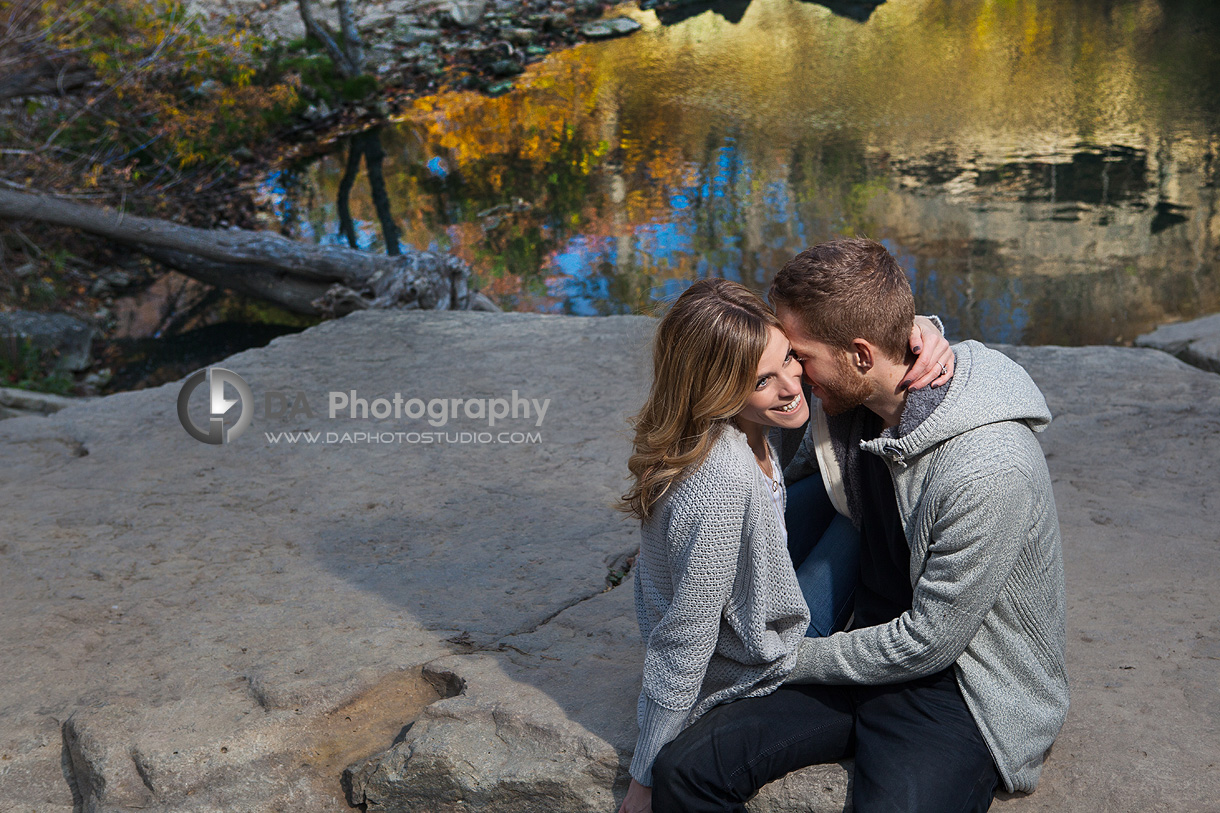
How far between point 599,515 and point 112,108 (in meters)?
8.03

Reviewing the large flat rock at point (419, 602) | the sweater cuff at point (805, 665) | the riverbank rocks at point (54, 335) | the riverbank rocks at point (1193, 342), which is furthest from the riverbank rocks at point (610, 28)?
the sweater cuff at point (805, 665)

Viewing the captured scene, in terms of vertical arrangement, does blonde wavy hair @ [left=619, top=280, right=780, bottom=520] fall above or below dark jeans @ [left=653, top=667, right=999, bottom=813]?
above

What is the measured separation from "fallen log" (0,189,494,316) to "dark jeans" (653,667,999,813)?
16.1 ft

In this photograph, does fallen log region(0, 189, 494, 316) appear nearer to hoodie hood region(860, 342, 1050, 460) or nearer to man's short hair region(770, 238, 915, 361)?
man's short hair region(770, 238, 915, 361)

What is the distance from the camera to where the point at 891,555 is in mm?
1984

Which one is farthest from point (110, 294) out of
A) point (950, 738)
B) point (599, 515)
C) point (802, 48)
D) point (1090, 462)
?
point (802, 48)

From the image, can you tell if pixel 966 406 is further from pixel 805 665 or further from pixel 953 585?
pixel 805 665

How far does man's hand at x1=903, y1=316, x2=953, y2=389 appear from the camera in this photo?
1.89 meters

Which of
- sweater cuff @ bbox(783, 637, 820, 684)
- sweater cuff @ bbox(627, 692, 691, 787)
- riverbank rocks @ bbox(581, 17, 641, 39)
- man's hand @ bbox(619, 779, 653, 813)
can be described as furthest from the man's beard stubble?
riverbank rocks @ bbox(581, 17, 641, 39)

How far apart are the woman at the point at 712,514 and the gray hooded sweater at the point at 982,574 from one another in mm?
137

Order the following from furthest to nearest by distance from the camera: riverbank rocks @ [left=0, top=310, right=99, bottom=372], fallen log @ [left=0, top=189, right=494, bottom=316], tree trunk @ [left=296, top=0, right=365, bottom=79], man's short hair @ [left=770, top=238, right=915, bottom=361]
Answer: tree trunk @ [left=296, top=0, right=365, bottom=79] → riverbank rocks @ [left=0, top=310, right=99, bottom=372] → fallen log @ [left=0, top=189, right=494, bottom=316] → man's short hair @ [left=770, top=238, right=915, bottom=361]

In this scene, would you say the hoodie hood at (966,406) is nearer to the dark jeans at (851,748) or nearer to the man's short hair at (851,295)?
the man's short hair at (851,295)

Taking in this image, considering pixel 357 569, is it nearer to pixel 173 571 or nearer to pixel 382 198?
pixel 173 571

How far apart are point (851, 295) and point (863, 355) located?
124 mm
